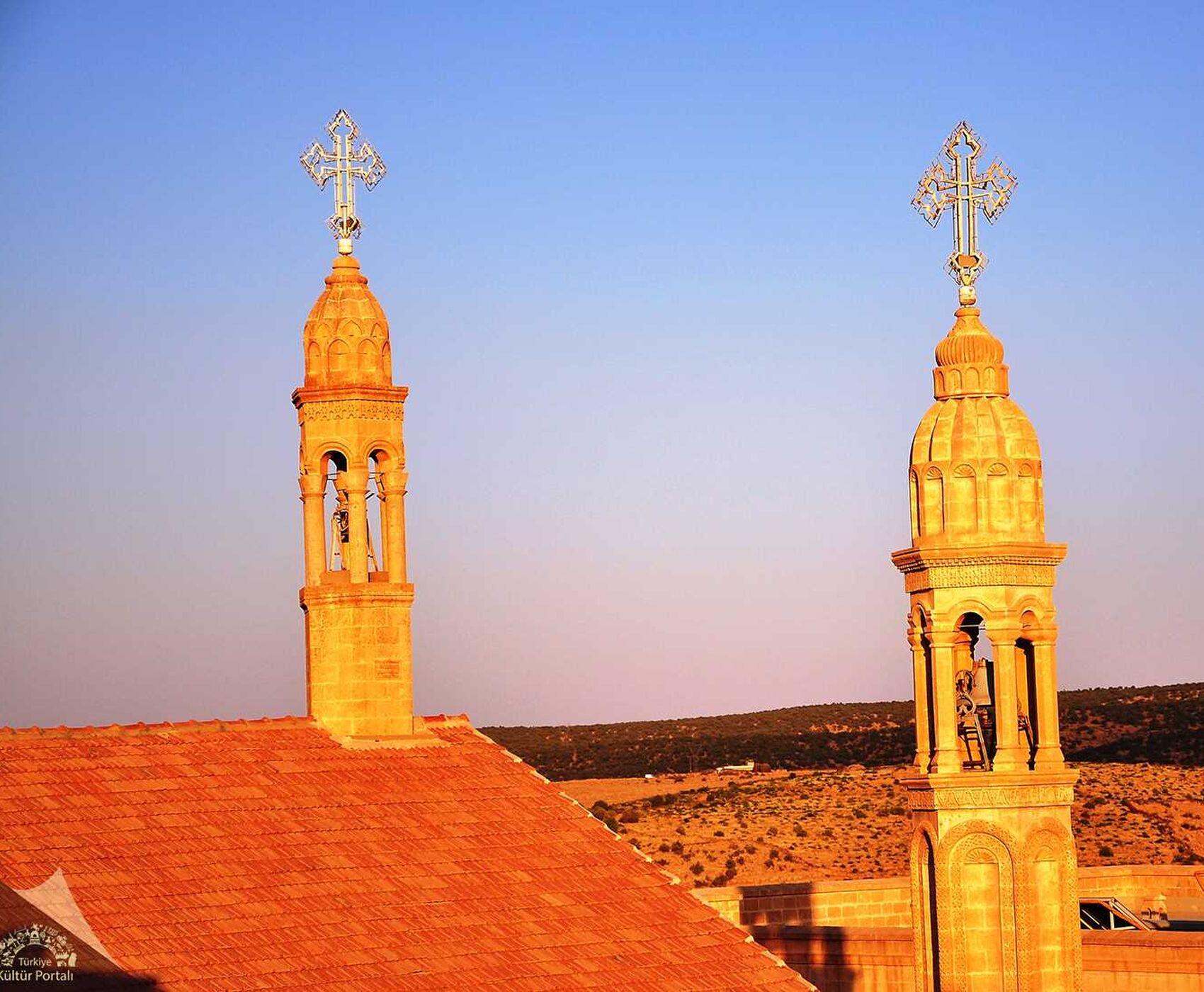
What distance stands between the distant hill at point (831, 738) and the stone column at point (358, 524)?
62145 mm

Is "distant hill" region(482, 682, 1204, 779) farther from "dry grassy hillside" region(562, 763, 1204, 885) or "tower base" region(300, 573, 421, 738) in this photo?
"tower base" region(300, 573, 421, 738)

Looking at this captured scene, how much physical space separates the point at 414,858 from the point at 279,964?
3236 mm

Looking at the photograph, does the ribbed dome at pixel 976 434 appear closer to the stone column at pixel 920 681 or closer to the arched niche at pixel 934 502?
the arched niche at pixel 934 502

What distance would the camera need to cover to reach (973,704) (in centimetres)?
2319

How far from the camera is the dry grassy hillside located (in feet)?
205

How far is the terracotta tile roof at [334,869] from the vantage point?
18.8 m

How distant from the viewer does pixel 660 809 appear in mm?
75812

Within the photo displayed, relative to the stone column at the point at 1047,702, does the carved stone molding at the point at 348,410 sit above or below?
above

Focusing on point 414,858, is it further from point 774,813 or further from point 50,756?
point 774,813

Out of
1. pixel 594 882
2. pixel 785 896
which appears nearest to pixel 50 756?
pixel 594 882

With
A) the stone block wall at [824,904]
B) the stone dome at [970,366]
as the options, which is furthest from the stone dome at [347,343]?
the stone block wall at [824,904]

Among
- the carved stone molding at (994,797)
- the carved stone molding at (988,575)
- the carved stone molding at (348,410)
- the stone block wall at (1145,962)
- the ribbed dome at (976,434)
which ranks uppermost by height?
the carved stone molding at (348,410)

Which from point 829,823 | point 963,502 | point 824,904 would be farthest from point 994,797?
point 829,823

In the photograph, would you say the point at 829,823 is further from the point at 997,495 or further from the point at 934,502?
the point at 997,495
